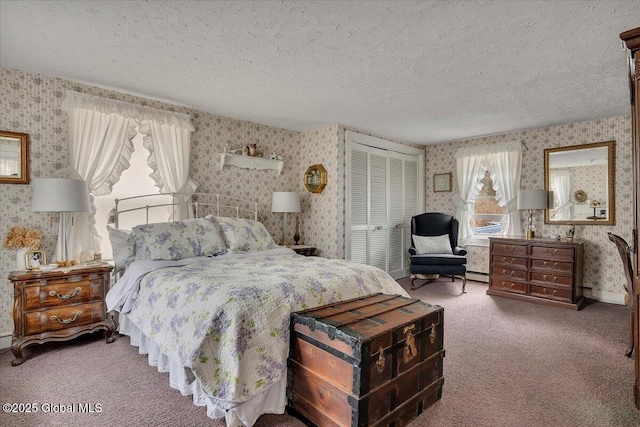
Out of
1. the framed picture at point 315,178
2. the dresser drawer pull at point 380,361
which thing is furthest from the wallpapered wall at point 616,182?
the dresser drawer pull at point 380,361

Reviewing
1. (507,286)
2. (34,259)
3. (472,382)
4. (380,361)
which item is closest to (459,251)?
(507,286)

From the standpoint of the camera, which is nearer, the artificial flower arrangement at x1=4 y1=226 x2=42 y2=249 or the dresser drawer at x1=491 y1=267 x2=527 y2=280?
the artificial flower arrangement at x1=4 y1=226 x2=42 y2=249

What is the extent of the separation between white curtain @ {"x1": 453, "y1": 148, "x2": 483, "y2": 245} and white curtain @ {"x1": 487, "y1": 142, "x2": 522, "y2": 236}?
11.4 inches

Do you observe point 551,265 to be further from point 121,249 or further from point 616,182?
point 121,249

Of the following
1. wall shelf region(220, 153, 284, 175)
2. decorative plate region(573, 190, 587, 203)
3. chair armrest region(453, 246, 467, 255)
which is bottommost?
chair armrest region(453, 246, 467, 255)

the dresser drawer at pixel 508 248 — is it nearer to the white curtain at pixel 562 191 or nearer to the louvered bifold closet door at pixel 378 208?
the white curtain at pixel 562 191

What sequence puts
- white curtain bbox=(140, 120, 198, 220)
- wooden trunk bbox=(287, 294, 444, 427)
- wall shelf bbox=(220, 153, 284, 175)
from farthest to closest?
wall shelf bbox=(220, 153, 284, 175), white curtain bbox=(140, 120, 198, 220), wooden trunk bbox=(287, 294, 444, 427)

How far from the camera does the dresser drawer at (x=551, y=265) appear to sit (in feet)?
13.9

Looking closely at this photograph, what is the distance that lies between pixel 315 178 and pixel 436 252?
226 centimetres

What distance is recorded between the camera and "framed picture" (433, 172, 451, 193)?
612 centimetres

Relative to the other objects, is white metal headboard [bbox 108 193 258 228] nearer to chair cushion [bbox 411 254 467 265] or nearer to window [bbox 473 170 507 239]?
chair cushion [bbox 411 254 467 265]

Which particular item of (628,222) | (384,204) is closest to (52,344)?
(384,204)

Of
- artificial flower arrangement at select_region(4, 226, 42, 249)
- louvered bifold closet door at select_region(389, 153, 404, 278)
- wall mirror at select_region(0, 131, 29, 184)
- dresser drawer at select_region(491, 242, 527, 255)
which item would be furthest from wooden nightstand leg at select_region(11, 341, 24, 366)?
dresser drawer at select_region(491, 242, 527, 255)

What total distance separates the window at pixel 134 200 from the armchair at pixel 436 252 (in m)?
3.69
